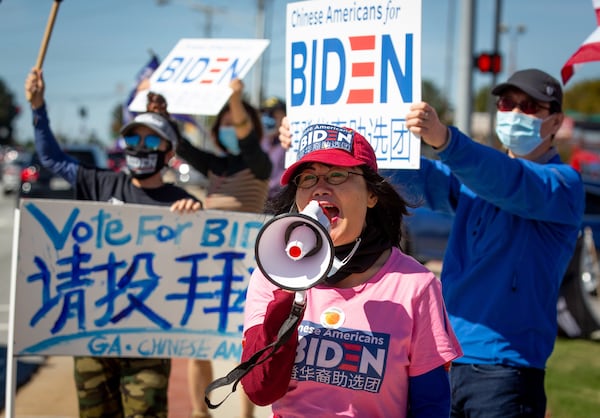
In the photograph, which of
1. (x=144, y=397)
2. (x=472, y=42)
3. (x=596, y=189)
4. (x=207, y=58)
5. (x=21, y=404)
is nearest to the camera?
(x=144, y=397)

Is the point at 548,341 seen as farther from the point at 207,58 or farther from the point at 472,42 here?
the point at 472,42

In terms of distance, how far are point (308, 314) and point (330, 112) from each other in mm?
1358

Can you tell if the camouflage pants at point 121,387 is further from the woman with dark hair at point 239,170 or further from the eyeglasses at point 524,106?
the eyeglasses at point 524,106

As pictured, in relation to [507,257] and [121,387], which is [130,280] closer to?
[121,387]

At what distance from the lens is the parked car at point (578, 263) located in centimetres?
833

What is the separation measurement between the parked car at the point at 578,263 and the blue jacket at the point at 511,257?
2.72 m

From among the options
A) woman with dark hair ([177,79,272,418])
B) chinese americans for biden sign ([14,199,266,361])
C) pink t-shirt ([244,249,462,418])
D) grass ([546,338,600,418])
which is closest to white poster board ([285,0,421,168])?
pink t-shirt ([244,249,462,418])

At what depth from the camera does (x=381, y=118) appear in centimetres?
340

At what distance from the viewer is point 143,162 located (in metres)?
4.55

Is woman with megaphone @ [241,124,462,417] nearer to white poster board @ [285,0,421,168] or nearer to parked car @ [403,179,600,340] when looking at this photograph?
white poster board @ [285,0,421,168]

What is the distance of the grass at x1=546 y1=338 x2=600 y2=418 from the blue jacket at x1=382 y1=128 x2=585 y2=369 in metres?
2.20

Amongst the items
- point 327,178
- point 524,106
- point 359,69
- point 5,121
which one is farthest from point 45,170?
point 5,121

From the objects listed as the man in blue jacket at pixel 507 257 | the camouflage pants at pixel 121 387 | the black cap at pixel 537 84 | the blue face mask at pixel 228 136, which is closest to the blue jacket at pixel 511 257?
the man in blue jacket at pixel 507 257

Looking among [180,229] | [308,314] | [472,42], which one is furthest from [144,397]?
[472,42]
